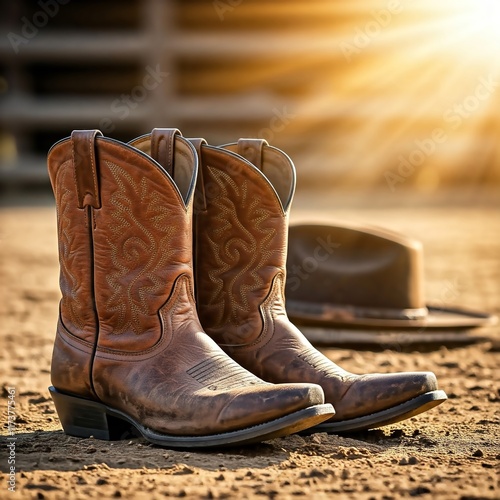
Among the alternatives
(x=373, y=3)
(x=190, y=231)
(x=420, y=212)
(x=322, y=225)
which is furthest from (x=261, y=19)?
(x=190, y=231)

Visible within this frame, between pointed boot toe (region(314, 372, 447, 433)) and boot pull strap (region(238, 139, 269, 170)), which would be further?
boot pull strap (region(238, 139, 269, 170))

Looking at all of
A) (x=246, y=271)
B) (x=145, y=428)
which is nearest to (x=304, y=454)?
(x=145, y=428)

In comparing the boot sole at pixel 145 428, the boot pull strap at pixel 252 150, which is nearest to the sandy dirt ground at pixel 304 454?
the boot sole at pixel 145 428

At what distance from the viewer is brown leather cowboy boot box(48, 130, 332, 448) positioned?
5.41ft

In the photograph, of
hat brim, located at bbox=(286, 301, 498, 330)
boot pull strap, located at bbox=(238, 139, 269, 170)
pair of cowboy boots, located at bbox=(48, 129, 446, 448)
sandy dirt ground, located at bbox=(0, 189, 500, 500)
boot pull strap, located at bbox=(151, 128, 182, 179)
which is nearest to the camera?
sandy dirt ground, located at bbox=(0, 189, 500, 500)

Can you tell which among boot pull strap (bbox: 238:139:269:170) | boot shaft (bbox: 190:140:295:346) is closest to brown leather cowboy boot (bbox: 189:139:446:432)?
boot shaft (bbox: 190:140:295:346)

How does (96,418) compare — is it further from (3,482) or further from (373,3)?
(373,3)

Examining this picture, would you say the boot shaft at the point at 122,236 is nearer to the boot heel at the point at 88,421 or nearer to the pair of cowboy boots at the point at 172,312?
the pair of cowboy boots at the point at 172,312

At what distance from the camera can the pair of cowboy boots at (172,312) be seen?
64.2 inches

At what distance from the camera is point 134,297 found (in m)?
1.71

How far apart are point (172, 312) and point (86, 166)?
1.10ft

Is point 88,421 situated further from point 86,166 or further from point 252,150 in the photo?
point 252,150

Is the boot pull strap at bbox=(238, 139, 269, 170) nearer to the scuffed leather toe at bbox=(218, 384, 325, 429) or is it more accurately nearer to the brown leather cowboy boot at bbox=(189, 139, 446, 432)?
the brown leather cowboy boot at bbox=(189, 139, 446, 432)

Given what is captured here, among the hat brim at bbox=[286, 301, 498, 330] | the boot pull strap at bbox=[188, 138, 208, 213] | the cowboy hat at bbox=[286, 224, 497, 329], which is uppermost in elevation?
the boot pull strap at bbox=[188, 138, 208, 213]
